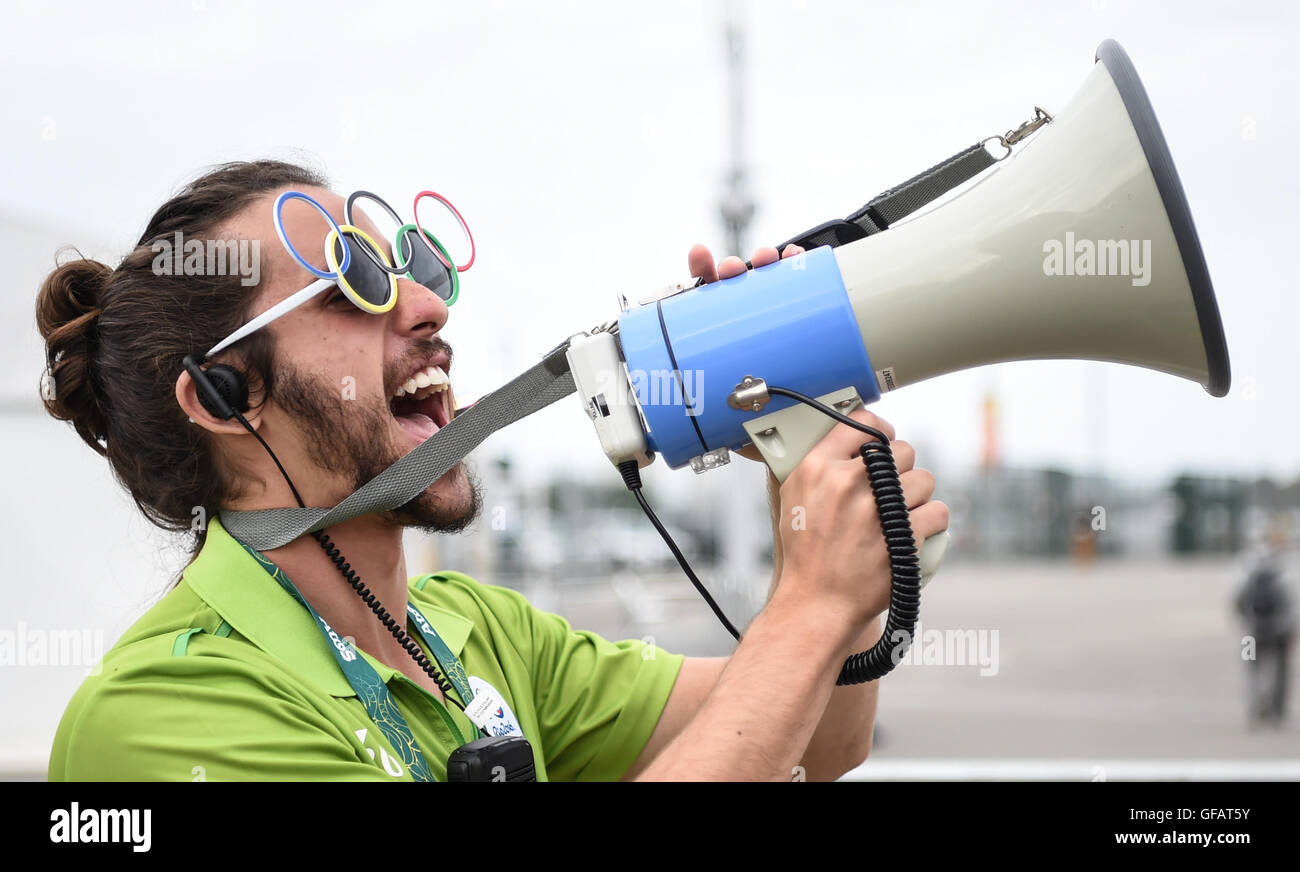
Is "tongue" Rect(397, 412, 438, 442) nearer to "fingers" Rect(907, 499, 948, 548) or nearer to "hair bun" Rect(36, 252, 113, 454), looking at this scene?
"hair bun" Rect(36, 252, 113, 454)

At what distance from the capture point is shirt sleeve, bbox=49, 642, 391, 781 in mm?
1444

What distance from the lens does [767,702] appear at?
1.43 meters

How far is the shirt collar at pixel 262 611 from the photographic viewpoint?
1.68 metres

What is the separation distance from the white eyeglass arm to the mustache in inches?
7.4

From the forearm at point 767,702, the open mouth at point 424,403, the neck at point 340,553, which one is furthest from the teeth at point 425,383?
the forearm at point 767,702

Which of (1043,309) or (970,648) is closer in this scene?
(1043,309)
